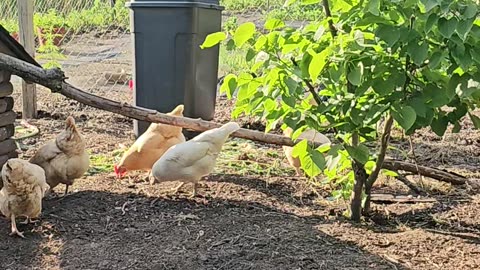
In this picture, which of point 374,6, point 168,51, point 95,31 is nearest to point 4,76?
point 168,51

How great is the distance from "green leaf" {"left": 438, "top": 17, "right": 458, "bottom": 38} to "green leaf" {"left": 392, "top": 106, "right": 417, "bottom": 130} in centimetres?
34

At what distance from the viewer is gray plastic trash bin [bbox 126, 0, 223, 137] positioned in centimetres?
427

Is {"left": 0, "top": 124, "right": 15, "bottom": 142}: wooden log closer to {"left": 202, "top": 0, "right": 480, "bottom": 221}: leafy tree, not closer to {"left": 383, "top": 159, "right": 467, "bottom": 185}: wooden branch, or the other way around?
{"left": 202, "top": 0, "right": 480, "bottom": 221}: leafy tree

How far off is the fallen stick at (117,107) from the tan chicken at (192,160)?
0.32m

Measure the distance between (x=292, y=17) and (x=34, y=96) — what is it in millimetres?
2945

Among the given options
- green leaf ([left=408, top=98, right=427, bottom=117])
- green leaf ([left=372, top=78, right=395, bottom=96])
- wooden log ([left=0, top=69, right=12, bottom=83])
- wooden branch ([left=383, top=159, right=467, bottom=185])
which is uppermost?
green leaf ([left=372, top=78, right=395, bottom=96])

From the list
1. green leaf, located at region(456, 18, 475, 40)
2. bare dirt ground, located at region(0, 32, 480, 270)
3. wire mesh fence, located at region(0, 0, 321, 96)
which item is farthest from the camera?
wire mesh fence, located at region(0, 0, 321, 96)

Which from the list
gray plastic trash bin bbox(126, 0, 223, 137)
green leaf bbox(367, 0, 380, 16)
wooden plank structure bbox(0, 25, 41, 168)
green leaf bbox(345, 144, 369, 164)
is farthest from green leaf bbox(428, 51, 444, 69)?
gray plastic trash bin bbox(126, 0, 223, 137)

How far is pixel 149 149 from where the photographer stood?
11.0 ft

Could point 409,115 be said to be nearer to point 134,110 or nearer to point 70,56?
point 134,110

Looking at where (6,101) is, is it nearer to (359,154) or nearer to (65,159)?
(65,159)

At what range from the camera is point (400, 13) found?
1862 mm

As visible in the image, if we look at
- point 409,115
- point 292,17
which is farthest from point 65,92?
point 292,17

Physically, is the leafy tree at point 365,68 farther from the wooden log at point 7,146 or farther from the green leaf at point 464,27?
the wooden log at point 7,146
